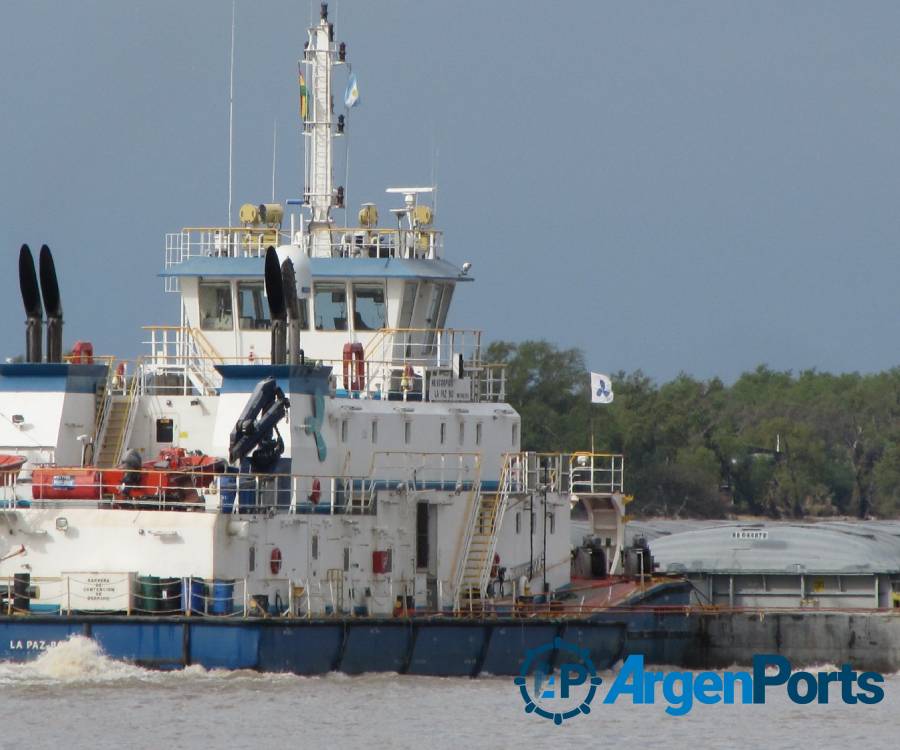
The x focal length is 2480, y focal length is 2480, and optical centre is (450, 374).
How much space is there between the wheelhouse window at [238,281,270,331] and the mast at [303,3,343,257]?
2.12m

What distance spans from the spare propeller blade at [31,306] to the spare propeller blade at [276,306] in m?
4.80

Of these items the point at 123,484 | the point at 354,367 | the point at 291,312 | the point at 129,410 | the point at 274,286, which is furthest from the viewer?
the point at 354,367

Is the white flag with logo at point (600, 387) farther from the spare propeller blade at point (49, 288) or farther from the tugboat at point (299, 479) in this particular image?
the spare propeller blade at point (49, 288)

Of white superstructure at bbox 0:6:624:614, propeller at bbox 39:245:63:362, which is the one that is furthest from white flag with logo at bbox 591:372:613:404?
propeller at bbox 39:245:63:362

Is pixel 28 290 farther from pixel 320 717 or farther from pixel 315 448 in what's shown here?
pixel 320 717

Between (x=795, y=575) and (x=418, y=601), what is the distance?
38.0 ft

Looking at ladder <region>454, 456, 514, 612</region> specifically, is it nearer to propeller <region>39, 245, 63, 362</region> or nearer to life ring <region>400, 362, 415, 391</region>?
life ring <region>400, 362, 415, 391</region>

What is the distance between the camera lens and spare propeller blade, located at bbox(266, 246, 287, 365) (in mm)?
38531

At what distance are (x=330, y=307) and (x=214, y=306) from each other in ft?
6.83

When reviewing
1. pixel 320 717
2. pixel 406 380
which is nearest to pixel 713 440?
pixel 406 380

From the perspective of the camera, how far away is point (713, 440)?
106 m

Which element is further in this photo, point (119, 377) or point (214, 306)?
point (214, 306)

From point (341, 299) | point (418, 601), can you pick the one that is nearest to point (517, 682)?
point (418, 601)

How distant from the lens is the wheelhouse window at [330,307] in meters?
43.1
